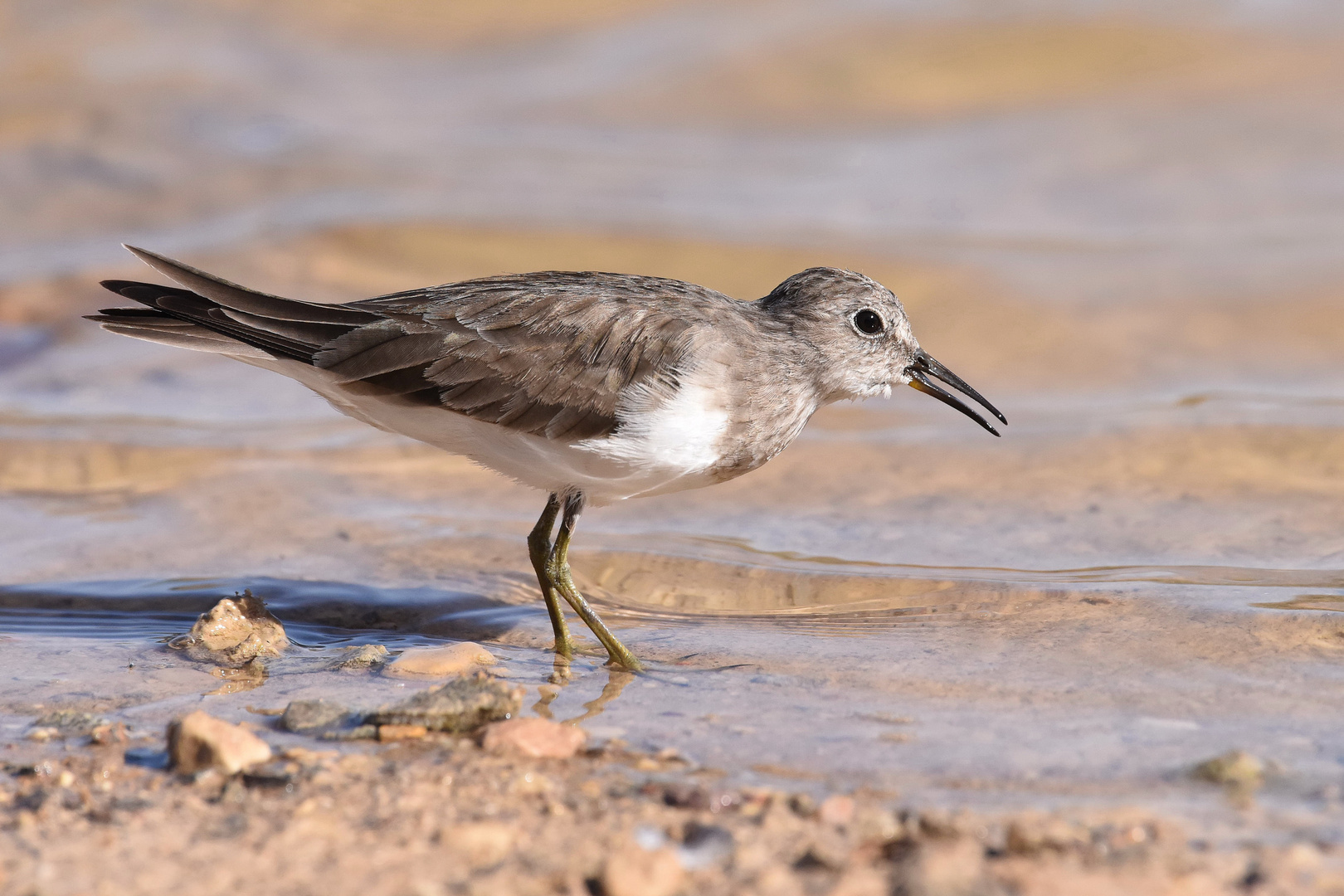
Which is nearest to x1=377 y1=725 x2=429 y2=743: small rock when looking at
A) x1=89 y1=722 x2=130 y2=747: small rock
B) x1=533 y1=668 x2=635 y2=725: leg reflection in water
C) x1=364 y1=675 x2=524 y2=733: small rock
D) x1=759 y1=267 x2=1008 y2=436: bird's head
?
x1=364 y1=675 x2=524 y2=733: small rock

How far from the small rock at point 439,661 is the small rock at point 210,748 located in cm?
105

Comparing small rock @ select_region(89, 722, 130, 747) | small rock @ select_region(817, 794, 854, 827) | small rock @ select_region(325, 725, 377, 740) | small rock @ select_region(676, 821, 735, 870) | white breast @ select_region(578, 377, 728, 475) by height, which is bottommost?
small rock @ select_region(676, 821, 735, 870)

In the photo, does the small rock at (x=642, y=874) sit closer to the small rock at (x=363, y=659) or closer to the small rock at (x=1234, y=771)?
the small rock at (x=1234, y=771)

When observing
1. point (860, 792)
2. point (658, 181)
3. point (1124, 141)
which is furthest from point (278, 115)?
point (860, 792)

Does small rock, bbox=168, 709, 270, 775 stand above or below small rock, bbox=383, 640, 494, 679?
below

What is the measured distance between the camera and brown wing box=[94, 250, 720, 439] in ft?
20.0

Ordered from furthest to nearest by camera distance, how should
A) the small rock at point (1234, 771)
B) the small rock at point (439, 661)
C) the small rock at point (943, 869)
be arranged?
the small rock at point (439, 661) < the small rock at point (1234, 771) < the small rock at point (943, 869)

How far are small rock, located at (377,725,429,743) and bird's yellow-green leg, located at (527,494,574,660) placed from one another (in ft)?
4.78

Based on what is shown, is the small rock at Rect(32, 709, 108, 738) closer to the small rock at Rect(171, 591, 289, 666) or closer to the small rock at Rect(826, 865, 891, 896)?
the small rock at Rect(171, 591, 289, 666)

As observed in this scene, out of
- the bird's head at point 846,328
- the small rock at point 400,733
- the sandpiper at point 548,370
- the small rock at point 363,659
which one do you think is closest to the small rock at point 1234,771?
the sandpiper at point 548,370

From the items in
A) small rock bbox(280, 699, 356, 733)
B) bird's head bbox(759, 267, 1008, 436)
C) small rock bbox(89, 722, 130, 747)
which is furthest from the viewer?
bird's head bbox(759, 267, 1008, 436)

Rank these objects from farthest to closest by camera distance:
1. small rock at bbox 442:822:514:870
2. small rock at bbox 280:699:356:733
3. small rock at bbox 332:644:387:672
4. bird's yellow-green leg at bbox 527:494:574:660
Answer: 1. bird's yellow-green leg at bbox 527:494:574:660
2. small rock at bbox 332:644:387:672
3. small rock at bbox 280:699:356:733
4. small rock at bbox 442:822:514:870

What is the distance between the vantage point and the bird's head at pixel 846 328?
667 centimetres

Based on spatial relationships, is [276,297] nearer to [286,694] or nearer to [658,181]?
[286,694]
